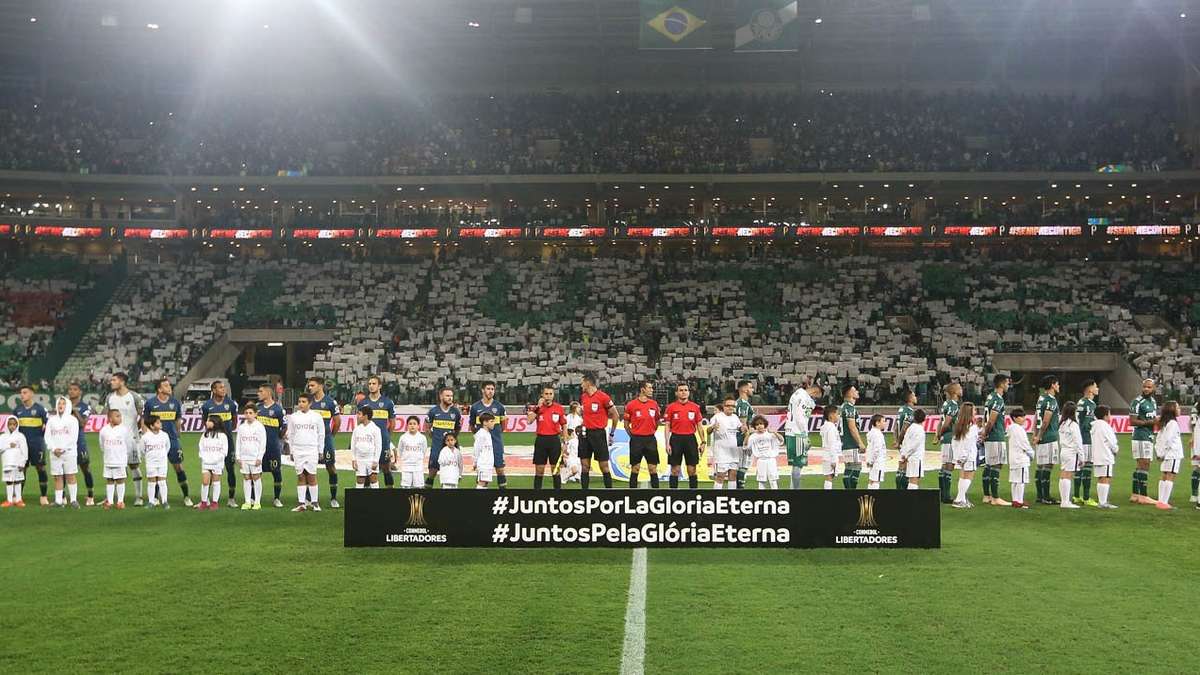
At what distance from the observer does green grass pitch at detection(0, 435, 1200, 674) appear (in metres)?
8.35

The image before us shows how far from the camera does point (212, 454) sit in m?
16.7

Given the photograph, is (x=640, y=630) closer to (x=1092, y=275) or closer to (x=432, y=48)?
(x=1092, y=275)

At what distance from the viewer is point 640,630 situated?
921cm

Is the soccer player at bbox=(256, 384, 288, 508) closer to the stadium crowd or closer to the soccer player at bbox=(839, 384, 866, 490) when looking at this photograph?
the soccer player at bbox=(839, 384, 866, 490)

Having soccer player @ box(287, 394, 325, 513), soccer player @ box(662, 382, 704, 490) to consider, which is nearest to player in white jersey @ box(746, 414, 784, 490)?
soccer player @ box(662, 382, 704, 490)

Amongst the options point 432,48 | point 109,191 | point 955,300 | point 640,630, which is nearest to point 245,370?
point 109,191

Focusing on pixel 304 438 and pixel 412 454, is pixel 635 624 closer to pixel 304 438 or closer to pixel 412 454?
pixel 412 454

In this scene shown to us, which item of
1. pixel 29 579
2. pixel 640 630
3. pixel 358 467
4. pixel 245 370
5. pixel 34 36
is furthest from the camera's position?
→ pixel 34 36

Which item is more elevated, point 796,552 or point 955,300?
point 955,300

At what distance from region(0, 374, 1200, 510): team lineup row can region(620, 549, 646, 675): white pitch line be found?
413 cm

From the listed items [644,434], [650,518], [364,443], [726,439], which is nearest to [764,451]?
[726,439]

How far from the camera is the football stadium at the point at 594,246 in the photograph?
17.1 metres

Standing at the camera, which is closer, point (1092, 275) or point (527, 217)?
point (1092, 275)

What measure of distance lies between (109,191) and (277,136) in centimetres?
886
